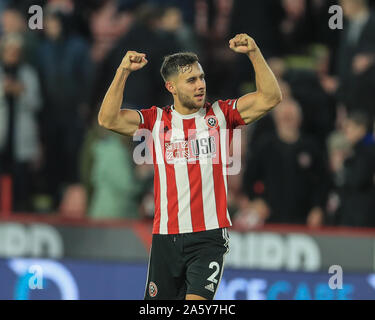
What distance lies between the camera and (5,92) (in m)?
11.2

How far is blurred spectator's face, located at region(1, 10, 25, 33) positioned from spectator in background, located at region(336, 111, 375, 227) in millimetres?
4230

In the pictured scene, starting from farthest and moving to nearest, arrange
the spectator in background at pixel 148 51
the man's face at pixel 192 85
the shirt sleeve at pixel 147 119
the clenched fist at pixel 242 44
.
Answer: the spectator in background at pixel 148 51, the shirt sleeve at pixel 147 119, the man's face at pixel 192 85, the clenched fist at pixel 242 44

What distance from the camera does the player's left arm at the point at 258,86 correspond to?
6.31 meters

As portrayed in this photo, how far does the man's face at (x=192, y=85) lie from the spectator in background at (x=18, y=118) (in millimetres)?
4968

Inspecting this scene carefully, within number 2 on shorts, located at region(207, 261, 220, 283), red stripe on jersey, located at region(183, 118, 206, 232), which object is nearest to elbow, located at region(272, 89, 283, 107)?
red stripe on jersey, located at region(183, 118, 206, 232)

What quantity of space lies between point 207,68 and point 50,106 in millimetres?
1908

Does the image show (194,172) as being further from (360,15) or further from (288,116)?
(360,15)

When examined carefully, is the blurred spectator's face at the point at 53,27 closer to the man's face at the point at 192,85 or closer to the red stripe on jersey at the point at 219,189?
the man's face at the point at 192,85

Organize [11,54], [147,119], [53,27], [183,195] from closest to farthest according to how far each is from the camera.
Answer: [183,195] < [147,119] < [11,54] < [53,27]

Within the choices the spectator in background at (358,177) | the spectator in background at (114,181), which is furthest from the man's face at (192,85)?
the spectator in background at (114,181)

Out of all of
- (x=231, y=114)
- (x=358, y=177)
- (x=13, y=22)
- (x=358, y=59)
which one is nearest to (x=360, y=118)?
(x=358, y=177)

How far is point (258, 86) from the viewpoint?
6480mm

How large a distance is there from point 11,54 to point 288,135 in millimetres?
3401
